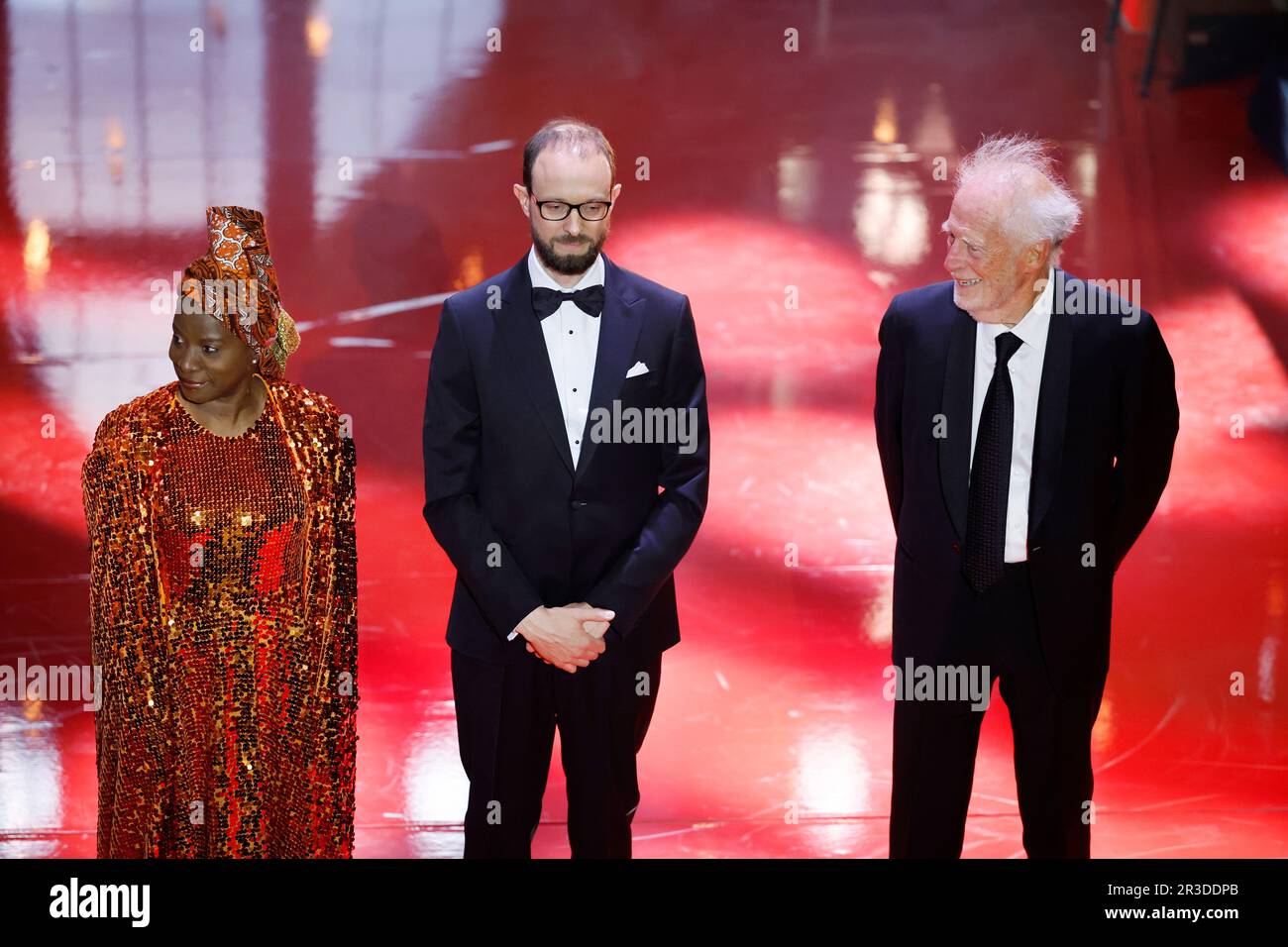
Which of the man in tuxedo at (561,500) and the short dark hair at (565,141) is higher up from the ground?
the short dark hair at (565,141)

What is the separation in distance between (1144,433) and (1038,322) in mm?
339

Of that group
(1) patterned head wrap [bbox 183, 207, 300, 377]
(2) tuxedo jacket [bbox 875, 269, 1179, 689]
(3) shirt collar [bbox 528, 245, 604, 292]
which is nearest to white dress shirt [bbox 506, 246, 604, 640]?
(3) shirt collar [bbox 528, 245, 604, 292]

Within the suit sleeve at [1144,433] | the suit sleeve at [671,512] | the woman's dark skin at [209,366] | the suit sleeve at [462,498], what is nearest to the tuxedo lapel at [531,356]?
the suit sleeve at [462,498]

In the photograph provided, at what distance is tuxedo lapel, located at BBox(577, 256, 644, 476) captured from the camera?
3.30 metres

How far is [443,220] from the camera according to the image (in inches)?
291

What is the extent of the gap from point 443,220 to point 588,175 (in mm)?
Answer: 4348

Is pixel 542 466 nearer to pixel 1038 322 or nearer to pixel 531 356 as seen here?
pixel 531 356

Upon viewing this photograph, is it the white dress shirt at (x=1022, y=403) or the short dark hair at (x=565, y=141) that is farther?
the white dress shirt at (x=1022, y=403)

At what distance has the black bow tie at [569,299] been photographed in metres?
3.30

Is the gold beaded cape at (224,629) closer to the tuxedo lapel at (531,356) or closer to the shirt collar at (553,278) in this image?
the tuxedo lapel at (531,356)

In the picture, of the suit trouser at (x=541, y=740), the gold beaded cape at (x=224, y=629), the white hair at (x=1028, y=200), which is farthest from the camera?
the suit trouser at (x=541, y=740)

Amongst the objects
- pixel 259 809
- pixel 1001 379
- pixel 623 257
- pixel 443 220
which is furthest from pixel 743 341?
pixel 259 809

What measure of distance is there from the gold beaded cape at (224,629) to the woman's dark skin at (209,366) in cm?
4

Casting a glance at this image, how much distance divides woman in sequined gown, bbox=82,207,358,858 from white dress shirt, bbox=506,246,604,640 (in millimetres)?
477
